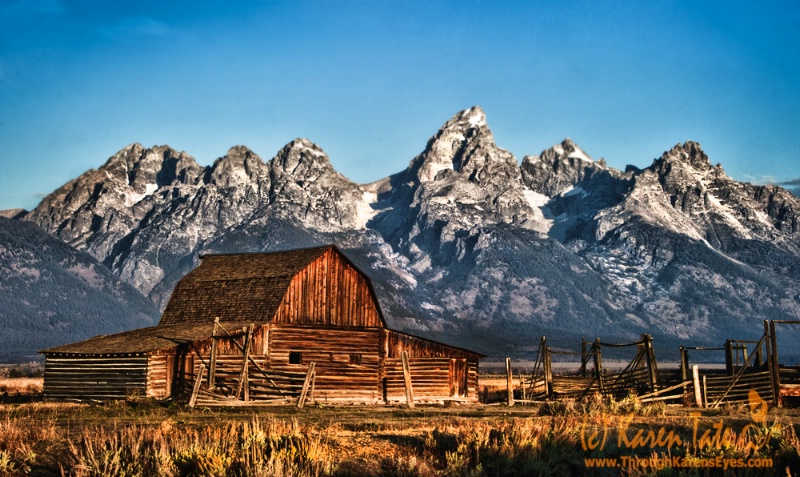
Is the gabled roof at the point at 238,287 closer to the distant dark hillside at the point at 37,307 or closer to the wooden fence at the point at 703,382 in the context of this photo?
the wooden fence at the point at 703,382

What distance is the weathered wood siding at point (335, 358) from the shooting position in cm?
4109

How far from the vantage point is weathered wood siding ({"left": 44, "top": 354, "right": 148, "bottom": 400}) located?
3788 centimetres

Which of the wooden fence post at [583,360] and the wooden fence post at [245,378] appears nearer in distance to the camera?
the wooden fence post at [245,378]

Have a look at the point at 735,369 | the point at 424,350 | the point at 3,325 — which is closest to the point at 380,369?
the point at 424,350

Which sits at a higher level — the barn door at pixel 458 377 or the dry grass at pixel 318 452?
the barn door at pixel 458 377

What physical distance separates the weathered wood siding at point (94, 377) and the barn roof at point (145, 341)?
1.02ft

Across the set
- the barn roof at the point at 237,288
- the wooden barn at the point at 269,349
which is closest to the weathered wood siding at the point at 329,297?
the wooden barn at the point at 269,349

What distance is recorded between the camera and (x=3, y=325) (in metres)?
174

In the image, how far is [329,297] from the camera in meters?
43.6

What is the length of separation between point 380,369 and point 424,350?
99.9 inches

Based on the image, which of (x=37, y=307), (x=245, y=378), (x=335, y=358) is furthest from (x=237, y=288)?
(x=37, y=307)

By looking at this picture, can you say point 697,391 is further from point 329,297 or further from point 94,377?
point 94,377

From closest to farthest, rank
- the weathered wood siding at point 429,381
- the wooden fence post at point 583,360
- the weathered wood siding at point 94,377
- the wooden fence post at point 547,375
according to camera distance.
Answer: the weathered wood siding at point 94,377
the wooden fence post at point 547,375
the wooden fence post at point 583,360
the weathered wood siding at point 429,381

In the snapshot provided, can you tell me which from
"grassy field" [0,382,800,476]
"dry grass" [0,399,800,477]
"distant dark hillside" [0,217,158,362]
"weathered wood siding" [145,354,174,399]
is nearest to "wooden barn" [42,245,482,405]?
"weathered wood siding" [145,354,174,399]
